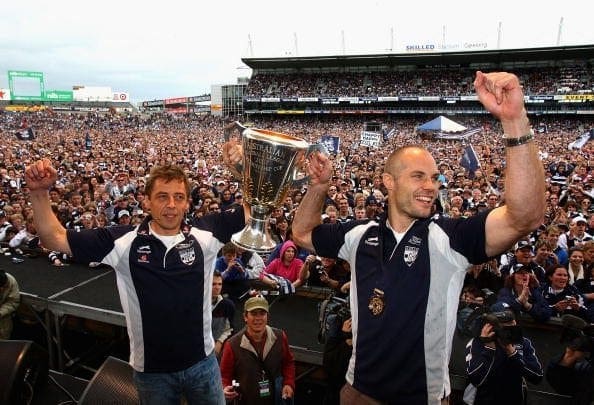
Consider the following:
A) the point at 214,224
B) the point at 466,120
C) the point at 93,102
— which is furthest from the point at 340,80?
the point at 93,102

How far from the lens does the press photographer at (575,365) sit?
2882mm

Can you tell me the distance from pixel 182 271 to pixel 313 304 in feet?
9.66

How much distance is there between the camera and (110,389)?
10.2 ft

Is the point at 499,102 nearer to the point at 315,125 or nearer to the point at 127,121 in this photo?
the point at 315,125

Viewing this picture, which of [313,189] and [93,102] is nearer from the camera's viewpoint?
[313,189]

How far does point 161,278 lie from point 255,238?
1.66 feet

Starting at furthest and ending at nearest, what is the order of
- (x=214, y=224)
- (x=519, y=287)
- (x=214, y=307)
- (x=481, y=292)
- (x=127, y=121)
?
(x=127, y=121) → (x=481, y=292) → (x=519, y=287) → (x=214, y=307) → (x=214, y=224)

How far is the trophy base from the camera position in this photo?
2.15 meters

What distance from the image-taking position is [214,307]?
3732 millimetres

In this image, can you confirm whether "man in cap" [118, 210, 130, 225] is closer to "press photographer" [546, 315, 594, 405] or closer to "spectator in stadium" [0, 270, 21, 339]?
"spectator in stadium" [0, 270, 21, 339]

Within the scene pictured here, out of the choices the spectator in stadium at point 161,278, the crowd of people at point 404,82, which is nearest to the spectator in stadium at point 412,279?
the spectator in stadium at point 161,278

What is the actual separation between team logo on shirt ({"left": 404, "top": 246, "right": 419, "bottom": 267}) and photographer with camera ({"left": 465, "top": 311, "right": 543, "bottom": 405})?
1.39 m

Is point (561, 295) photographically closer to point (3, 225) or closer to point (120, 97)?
point (3, 225)

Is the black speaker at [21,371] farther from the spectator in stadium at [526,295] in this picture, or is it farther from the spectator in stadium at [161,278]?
the spectator in stadium at [526,295]
